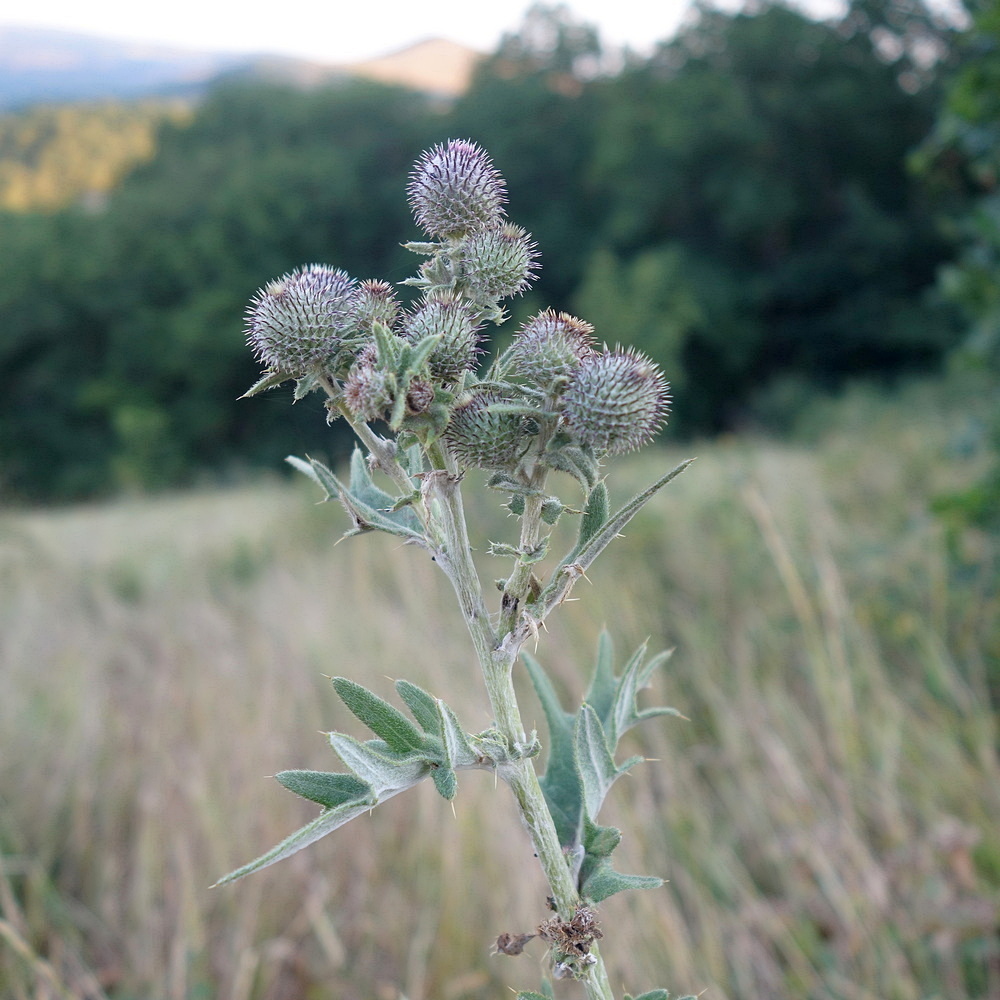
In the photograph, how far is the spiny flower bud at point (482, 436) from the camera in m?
0.99

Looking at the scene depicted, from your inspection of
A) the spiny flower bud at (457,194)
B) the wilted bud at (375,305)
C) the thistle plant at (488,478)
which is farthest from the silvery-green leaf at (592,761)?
the spiny flower bud at (457,194)

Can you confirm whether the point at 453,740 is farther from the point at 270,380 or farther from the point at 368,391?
the point at 270,380

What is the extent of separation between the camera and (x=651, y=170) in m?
24.6

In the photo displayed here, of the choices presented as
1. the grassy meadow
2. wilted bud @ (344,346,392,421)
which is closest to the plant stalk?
wilted bud @ (344,346,392,421)

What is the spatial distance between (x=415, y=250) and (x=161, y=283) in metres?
30.0

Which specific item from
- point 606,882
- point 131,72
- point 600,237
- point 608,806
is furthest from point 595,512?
point 131,72

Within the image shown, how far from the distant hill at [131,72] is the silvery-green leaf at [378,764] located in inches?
1041

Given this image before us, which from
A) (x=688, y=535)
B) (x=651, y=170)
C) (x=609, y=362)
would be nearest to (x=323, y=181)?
(x=651, y=170)

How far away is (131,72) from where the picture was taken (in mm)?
48281

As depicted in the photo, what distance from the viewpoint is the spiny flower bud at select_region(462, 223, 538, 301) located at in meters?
1.10

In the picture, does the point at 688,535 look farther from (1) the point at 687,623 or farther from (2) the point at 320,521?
(2) the point at 320,521

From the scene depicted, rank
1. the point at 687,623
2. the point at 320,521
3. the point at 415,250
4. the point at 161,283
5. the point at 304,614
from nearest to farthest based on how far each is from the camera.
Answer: the point at 415,250 → the point at 687,623 → the point at 304,614 → the point at 320,521 → the point at 161,283

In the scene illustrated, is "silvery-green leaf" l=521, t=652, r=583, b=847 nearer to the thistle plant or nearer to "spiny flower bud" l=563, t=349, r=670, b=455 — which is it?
the thistle plant

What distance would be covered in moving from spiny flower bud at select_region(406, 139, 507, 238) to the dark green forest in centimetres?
1938
